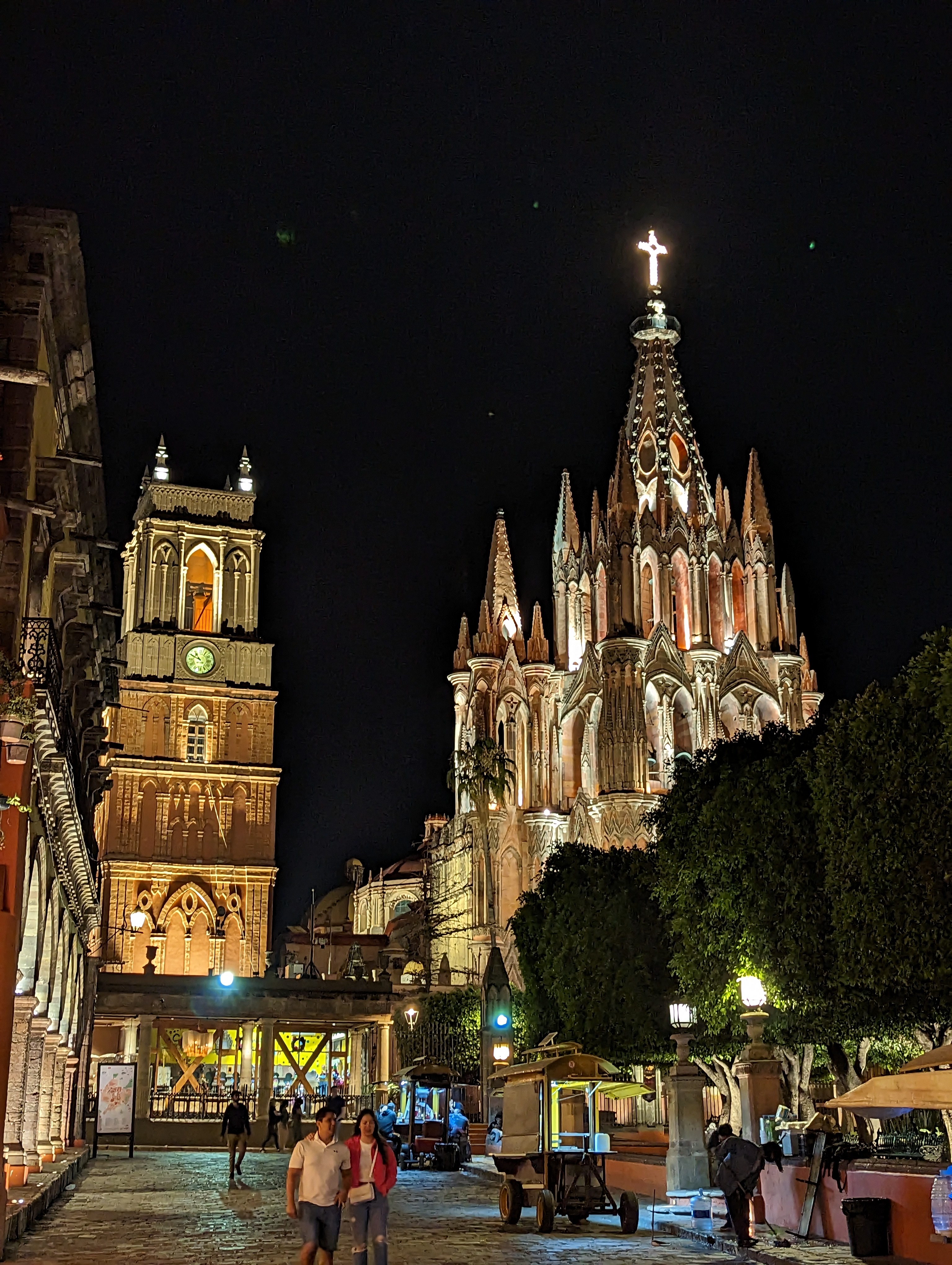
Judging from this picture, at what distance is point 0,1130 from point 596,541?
60.4 m

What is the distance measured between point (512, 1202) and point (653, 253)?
235 ft

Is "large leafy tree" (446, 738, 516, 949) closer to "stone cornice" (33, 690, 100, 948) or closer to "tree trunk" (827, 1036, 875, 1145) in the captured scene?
"stone cornice" (33, 690, 100, 948)

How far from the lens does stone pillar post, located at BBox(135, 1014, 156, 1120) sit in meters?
49.6

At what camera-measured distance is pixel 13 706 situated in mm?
19047

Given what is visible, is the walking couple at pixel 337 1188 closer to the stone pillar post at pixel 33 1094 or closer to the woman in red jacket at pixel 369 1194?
the woman in red jacket at pixel 369 1194

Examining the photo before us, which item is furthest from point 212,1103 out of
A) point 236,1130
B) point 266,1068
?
point 236,1130

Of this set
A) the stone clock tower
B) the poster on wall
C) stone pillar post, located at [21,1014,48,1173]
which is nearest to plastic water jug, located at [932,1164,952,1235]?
stone pillar post, located at [21,1014,48,1173]

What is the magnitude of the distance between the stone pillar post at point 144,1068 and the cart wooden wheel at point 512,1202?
2585 centimetres

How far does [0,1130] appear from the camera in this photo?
18672 mm

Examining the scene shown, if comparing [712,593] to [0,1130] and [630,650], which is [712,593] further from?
[0,1130]

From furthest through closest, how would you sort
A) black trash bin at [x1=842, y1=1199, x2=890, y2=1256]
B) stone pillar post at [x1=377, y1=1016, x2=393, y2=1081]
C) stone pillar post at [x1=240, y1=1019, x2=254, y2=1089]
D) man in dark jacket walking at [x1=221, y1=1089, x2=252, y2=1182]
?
1. stone pillar post at [x1=377, y1=1016, x2=393, y2=1081]
2. stone pillar post at [x1=240, y1=1019, x2=254, y2=1089]
3. man in dark jacket walking at [x1=221, y1=1089, x2=252, y2=1182]
4. black trash bin at [x1=842, y1=1199, x2=890, y2=1256]

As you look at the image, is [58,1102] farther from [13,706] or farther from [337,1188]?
[337,1188]

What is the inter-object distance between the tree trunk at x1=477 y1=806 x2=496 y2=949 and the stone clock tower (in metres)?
11.7

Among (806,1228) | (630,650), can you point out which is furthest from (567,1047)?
(630,650)
